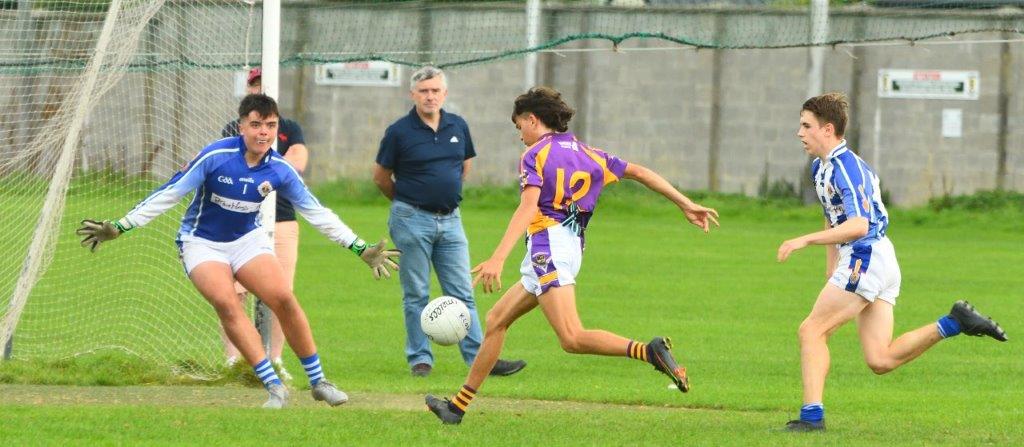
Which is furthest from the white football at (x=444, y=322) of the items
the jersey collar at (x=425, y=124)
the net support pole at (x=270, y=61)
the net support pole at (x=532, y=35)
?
the net support pole at (x=532, y=35)

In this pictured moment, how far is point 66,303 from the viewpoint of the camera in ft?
47.6

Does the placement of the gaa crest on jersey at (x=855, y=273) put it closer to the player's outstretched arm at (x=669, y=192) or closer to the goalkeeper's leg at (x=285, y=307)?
the player's outstretched arm at (x=669, y=192)

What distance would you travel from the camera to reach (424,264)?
37.9 feet

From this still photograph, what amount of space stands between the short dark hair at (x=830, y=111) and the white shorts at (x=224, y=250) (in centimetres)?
315

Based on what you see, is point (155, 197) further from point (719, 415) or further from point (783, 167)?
point (783, 167)

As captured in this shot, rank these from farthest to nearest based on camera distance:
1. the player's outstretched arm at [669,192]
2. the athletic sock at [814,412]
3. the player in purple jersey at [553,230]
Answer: the player's outstretched arm at [669,192] < the player in purple jersey at [553,230] < the athletic sock at [814,412]

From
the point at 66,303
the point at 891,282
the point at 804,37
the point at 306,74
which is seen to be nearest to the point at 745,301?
the point at 66,303

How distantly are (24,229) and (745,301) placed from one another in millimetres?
7337

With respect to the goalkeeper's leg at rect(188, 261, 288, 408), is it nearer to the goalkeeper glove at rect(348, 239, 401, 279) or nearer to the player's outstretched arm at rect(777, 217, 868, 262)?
the goalkeeper glove at rect(348, 239, 401, 279)

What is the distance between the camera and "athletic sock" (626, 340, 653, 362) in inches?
332

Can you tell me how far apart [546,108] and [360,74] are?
64.4 feet

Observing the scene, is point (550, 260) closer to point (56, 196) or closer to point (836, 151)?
point (836, 151)

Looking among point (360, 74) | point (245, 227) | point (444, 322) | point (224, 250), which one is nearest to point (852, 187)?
point (444, 322)

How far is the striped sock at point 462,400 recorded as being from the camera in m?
8.74
